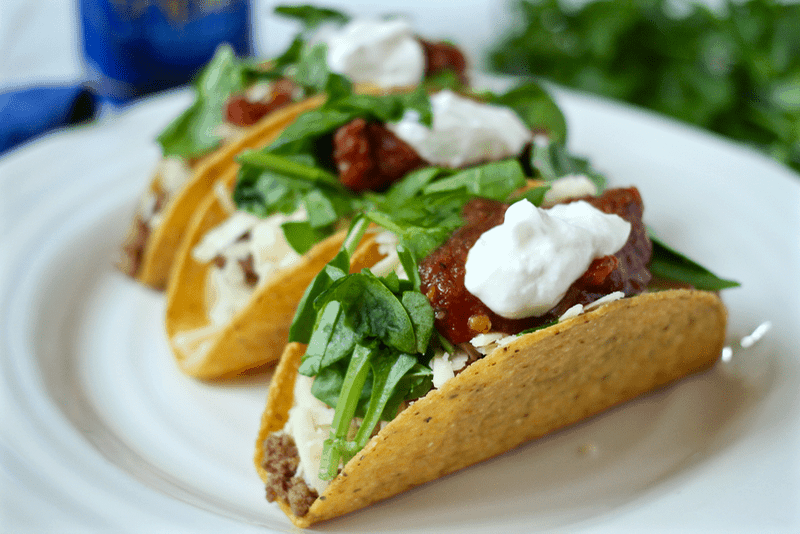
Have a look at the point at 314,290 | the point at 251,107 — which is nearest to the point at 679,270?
the point at 314,290

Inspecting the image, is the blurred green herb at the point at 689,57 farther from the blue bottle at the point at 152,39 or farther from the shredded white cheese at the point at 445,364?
the shredded white cheese at the point at 445,364

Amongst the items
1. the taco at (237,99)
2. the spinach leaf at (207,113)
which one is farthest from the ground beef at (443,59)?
the spinach leaf at (207,113)

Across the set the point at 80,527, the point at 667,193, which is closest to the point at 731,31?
the point at 667,193

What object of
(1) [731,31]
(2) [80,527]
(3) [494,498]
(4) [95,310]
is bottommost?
(4) [95,310]

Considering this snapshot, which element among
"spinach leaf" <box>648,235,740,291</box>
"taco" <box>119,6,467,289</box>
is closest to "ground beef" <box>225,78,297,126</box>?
"taco" <box>119,6,467,289</box>

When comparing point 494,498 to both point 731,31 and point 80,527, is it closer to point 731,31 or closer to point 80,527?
point 80,527

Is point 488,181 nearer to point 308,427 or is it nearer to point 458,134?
point 458,134

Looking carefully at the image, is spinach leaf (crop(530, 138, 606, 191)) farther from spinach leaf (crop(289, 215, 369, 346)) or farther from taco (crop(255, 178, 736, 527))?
spinach leaf (crop(289, 215, 369, 346))
